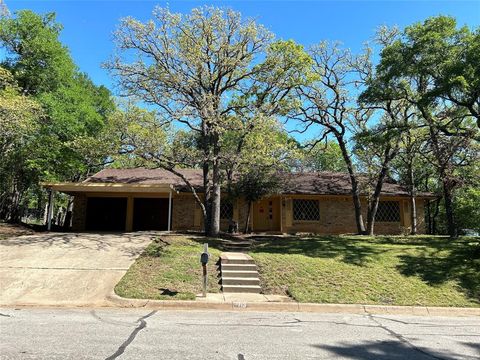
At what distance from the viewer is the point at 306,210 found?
26.7 meters

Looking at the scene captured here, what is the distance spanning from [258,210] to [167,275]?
1524cm

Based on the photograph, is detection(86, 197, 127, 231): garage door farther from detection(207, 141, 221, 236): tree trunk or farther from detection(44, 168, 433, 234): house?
detection(207, 141, 221, 236): tree trunk

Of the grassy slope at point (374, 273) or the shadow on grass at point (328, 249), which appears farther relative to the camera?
the shadow on grass at point (328, 249)

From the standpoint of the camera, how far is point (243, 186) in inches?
922

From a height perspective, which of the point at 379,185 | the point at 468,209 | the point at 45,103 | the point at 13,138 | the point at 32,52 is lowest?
the point at 468,209

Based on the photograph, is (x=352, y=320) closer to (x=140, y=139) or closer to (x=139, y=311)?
(x=139, y=311)

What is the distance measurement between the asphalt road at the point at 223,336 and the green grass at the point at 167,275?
144 centimetres

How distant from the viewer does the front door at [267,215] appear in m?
27.1

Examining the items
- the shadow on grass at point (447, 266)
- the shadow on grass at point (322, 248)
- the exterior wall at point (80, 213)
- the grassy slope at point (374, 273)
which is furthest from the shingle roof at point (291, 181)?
the shadow on grass at point (447, 266)

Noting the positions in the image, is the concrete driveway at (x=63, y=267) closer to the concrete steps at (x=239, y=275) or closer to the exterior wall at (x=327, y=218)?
the concrete steps at (x=239, y=275)

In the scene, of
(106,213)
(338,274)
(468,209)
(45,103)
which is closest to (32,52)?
(45,103)

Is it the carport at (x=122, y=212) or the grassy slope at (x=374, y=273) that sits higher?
the carport at (x=122, y=212)

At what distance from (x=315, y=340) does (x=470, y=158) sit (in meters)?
16.2

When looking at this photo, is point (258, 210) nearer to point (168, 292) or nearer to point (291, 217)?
point (291, 217)
